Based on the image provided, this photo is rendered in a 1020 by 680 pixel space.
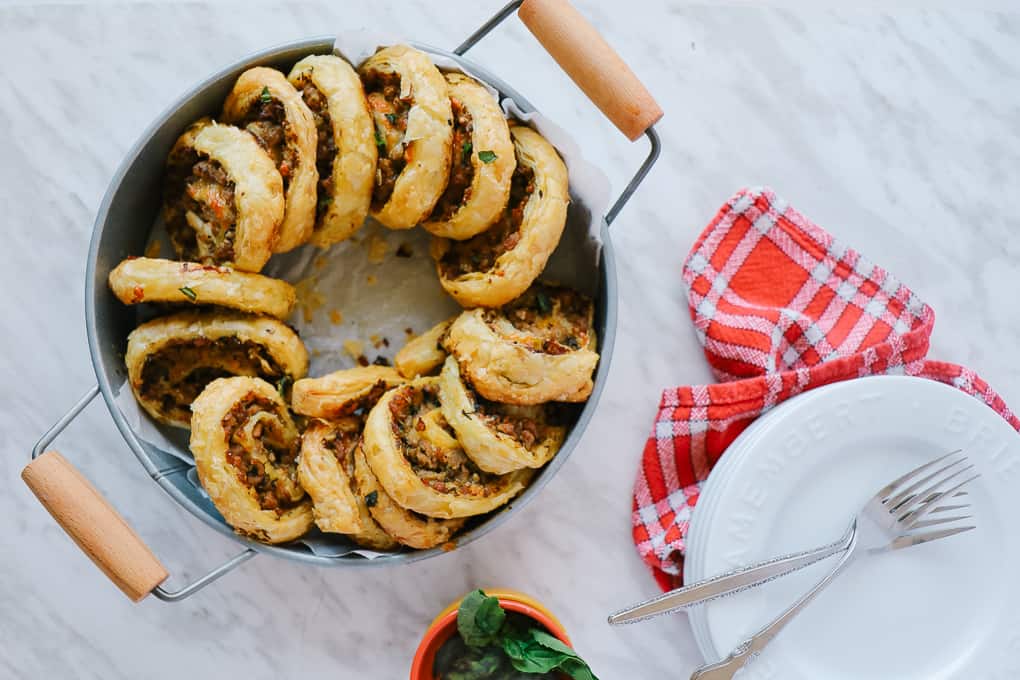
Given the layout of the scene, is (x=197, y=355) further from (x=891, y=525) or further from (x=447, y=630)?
(x=891, y=525)

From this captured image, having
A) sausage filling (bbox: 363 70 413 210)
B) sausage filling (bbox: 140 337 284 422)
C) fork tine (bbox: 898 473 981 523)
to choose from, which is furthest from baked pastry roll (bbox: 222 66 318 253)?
fork tine (bbox: 898 473 981 523)

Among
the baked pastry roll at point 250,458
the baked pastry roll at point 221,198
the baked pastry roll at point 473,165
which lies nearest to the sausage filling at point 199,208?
the baked pastry roll at point 221,198

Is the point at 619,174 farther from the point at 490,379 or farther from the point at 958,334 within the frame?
the point at 958,334

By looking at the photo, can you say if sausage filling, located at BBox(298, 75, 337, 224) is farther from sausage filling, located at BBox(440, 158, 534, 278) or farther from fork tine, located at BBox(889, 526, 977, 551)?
fork tine, located at BBox(889, 526, 977, 551)

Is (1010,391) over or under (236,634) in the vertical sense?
under

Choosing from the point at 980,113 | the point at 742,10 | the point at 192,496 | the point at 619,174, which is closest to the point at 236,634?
the point at 192,496
